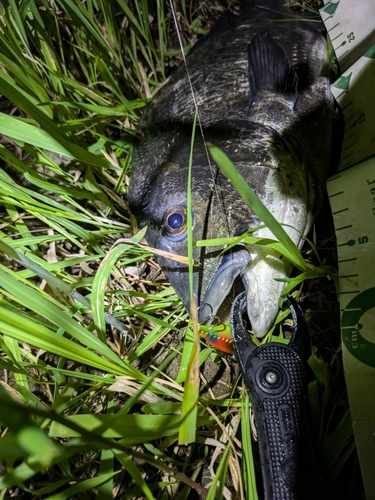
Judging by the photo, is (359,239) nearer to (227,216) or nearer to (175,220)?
(227,216)

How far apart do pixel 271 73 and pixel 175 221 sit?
1.03m

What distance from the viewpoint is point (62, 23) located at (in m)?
2.39

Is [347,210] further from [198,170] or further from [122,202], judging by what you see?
[122,202]

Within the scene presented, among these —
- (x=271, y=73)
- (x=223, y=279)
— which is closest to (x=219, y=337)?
(x=223, y=279)

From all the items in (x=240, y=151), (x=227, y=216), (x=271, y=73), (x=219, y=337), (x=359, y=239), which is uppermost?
(x=271, y=73)

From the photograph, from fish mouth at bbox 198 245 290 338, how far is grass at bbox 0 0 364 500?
20 cm

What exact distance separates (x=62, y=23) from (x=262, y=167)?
1638mm

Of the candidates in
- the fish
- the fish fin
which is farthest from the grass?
the fish fin

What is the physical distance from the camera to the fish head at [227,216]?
1647 mm

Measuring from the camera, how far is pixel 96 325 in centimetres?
163

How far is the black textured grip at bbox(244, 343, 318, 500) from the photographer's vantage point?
1437mm

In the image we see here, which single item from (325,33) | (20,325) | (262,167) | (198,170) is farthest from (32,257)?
(325,33)

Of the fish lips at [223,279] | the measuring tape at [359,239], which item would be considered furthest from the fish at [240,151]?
the measuring tape at [359,239]

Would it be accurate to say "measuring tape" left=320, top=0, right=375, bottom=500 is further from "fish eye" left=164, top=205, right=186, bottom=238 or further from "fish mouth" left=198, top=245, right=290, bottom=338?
"fish eye" left=164, top=205, right=186, bottom=238
